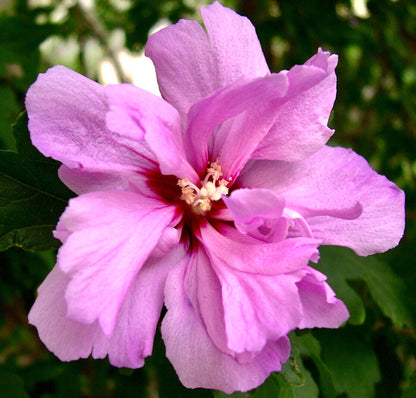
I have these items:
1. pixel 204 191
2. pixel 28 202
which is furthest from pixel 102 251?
pixel 28 202

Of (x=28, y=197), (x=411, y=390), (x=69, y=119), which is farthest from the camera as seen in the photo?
(x=411, y=390)

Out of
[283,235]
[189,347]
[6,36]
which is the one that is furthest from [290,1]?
[189,347]

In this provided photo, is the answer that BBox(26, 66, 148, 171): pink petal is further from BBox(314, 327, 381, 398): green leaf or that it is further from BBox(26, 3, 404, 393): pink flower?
BBox(314, 327, 381, 398): green leaf

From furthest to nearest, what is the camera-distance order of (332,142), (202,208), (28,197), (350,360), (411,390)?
(332,142), (350,360), (411,390), (28,197), (202,208)

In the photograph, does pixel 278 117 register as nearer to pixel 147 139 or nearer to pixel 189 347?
pixel 147 139

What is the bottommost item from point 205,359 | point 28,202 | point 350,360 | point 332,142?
point 350,360

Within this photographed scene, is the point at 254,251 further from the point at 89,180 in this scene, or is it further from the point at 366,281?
the point at 366,281
